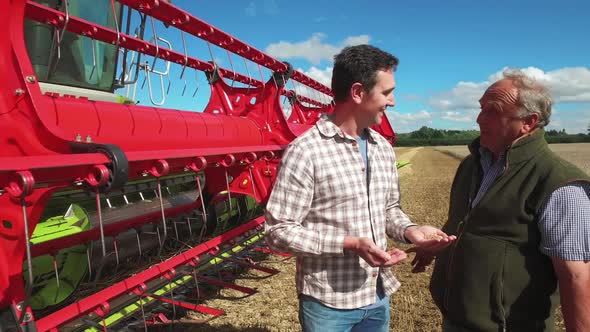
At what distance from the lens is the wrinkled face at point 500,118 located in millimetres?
1708

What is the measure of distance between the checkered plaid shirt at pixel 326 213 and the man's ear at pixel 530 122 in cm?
63

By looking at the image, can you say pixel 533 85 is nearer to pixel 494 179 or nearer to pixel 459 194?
pixel 494 179

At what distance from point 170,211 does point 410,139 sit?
3002 inches

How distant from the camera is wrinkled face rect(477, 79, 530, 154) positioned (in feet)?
5.60

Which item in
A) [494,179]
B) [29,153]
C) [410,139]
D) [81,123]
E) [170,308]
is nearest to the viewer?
[494,179]

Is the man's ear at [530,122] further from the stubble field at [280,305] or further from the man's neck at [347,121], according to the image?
the stubble field at [280,305]

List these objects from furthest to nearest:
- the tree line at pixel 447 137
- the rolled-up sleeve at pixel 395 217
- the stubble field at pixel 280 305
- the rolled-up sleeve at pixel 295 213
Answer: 1. the tree line at pixel 447 137
2. the stubble field at pixel 280 305
3. the rolled-up sleeve at pixel 395 217
4. the rolled-up sleeve at pixel 295 213

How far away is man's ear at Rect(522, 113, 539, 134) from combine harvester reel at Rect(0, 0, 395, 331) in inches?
66.7

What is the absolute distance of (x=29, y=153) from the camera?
1.95 m

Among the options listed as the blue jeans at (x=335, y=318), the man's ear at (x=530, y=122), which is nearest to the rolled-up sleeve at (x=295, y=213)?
the blue jeans at (x=335, y=318)

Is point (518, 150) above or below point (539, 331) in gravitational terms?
above

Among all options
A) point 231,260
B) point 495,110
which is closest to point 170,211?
point 231,260

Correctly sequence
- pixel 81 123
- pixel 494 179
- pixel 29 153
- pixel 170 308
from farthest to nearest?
pixel 170 308, pixel 81 123, pixel 29 153, pixel 494 179

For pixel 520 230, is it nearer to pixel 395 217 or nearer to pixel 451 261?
pixel 451 261
